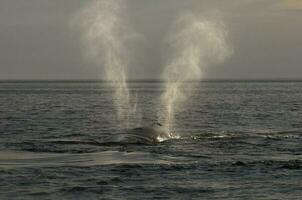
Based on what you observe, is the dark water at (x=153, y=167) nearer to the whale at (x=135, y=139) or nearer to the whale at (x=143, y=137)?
the whale at (x=135, y=139)

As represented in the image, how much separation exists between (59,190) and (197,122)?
137 ft

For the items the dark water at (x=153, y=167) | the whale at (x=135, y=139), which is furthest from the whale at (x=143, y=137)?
the dark water at (x=153, y=167)

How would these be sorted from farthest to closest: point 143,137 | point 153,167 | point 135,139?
1. point 143,137
2. point 135,139
3. point 153,167

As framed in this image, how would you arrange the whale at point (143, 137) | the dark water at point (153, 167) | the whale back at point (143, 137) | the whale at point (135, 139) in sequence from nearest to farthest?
the dark water at point (153, 167)
the whale at point (135, 139)
the whale at point (143, 137)
the whale back at point (143, 137)

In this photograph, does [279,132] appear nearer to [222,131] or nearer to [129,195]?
[222,131]

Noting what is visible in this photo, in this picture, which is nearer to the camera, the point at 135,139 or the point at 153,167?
the point at 153,167

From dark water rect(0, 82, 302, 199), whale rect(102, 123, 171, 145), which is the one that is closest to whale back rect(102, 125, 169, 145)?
whale rect(102, 123, 171, 145)

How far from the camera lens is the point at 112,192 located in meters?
25.3

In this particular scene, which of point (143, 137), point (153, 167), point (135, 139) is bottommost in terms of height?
point (153, 167)

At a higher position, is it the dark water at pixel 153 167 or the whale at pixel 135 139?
the whale at pixel 135 139

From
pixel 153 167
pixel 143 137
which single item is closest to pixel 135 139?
pixel 143 137

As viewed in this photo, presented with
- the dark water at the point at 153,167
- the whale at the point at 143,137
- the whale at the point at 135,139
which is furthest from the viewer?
the whale at the point at 143,137

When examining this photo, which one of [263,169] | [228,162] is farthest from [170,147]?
[263,169]

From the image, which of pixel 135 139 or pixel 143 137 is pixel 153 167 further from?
pixel 143 137
